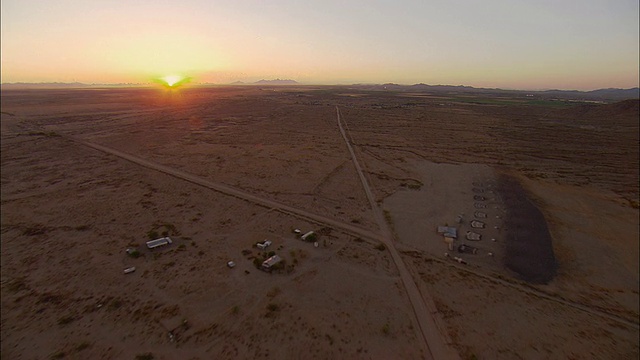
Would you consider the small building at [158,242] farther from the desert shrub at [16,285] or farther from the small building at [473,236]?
the small building at [473,236]

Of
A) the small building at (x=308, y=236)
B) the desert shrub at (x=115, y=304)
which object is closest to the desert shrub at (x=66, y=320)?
the desert shrub at (x=115, y=304)

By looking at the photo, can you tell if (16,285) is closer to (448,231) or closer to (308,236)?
(308,236)

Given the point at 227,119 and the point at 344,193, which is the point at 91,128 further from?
the point at 344,193

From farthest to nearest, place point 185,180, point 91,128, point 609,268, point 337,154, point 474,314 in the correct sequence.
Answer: point 91,128 → point 337,154 → point 185,180 → point 609,268 → point 474,314

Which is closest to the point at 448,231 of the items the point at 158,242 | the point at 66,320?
the point at 158,242

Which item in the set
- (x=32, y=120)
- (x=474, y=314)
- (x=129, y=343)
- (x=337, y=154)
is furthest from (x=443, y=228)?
(x=32, y=120)

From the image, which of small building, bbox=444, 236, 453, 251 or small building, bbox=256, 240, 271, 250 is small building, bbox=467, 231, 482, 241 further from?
small building, bbox=256, 240, 271, 250
